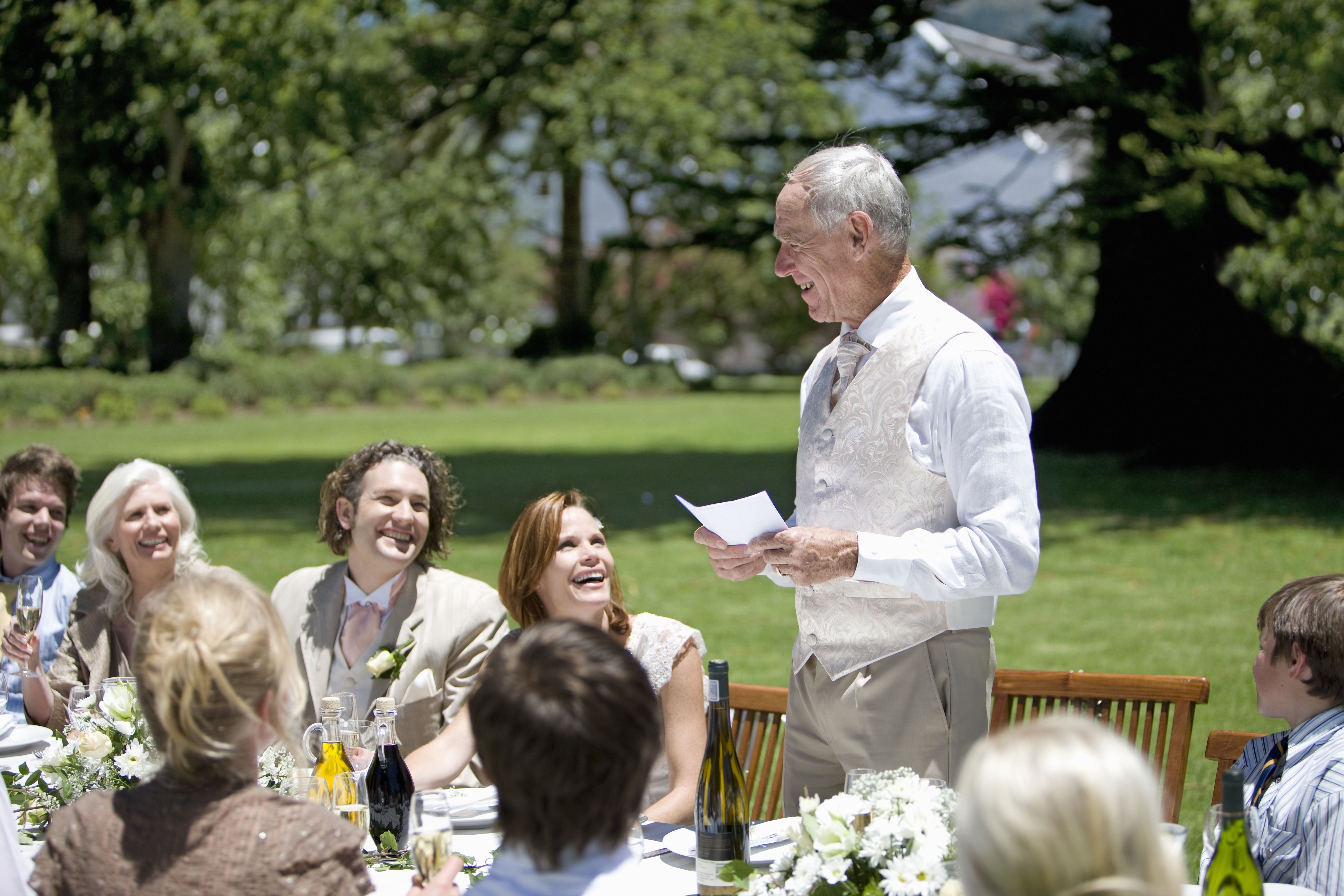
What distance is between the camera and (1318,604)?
2607 millimetres

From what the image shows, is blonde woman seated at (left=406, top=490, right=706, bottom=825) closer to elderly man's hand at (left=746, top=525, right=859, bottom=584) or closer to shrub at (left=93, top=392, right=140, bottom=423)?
elderly man's hand at (left=746, top=525, right=859, bottom=584)

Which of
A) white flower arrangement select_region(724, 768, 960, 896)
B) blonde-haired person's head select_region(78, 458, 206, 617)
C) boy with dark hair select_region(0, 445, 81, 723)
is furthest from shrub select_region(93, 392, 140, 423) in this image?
white flower arrangement select_region(724, 768, 960, 896)

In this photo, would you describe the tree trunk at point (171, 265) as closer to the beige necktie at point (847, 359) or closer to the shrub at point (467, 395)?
the shrub at point (467, 395)

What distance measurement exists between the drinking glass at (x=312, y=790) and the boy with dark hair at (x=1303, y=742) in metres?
Result: 1.81

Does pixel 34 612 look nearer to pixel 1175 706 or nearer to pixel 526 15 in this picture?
pixel 1175 706

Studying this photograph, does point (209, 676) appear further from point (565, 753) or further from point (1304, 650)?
point (1304, 650)

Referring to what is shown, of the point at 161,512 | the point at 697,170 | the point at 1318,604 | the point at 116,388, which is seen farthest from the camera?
the point at 697,170

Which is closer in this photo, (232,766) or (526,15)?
(232,766)

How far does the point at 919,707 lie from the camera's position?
2.93 metres

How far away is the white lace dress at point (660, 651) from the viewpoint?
3.44 meters

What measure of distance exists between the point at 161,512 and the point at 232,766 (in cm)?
245

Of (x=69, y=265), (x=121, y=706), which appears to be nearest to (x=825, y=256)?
(x=121, y=706)

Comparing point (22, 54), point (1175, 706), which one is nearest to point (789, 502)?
point (22, 54)

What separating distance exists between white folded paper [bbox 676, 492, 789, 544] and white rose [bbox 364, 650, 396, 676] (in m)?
0.93
